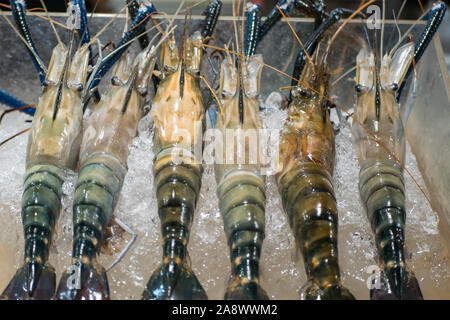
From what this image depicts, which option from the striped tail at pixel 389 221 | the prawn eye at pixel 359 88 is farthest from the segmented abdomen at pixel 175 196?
the prawn eye at pixel 359 88

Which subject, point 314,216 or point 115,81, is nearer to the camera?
point 314,216

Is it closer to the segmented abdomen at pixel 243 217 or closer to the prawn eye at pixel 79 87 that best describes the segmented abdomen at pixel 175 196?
the segmented abdomen at pixel 243 217

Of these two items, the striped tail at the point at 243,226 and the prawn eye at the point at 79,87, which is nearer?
the striped tail at the point at 243,226

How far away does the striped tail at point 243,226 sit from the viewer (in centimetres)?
139

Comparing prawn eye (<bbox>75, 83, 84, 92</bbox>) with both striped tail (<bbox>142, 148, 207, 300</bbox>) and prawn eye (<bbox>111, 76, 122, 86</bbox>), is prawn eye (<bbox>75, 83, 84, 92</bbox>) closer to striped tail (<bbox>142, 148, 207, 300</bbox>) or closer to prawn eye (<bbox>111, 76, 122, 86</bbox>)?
prawn eye (<bbox>111, 76, 122, 86</bbox>)

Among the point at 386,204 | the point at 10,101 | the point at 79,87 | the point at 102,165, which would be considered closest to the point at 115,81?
the point at 79,87

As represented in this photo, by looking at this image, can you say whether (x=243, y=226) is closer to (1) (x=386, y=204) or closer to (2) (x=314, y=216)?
(2) (x=314, y=216)

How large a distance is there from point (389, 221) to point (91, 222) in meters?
1.07

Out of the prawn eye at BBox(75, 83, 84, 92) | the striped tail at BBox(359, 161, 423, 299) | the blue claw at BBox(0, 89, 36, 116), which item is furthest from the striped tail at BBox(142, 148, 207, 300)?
the blue claw at BBox(0, 89, 36, 116)

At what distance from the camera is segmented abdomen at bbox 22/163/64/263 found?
1484 mm

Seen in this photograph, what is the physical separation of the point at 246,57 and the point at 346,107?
2.30ft

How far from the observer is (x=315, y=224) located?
1.52 meters

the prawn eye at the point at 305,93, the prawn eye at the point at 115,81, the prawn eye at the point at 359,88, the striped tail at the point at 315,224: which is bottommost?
the striped tail at the point at 315,224
